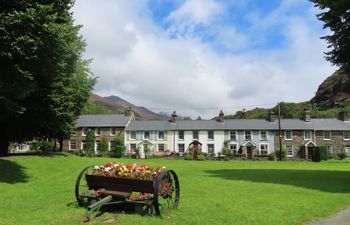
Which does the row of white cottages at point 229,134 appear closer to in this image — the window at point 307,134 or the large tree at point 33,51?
the window at point 307,134

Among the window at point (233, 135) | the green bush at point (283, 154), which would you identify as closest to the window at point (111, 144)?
the window at point (233, 135)

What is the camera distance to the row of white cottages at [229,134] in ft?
226

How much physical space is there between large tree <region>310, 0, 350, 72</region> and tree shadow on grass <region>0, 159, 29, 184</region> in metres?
22.0

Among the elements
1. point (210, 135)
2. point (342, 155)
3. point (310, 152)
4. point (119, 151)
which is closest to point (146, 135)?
point (119, 151)

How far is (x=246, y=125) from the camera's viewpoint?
71688mm

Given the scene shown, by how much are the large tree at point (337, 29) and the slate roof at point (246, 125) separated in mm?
48379

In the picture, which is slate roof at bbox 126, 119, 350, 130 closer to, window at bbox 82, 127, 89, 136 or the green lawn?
window at bbox 82, 127, 89, 136

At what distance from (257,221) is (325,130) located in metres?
66.1

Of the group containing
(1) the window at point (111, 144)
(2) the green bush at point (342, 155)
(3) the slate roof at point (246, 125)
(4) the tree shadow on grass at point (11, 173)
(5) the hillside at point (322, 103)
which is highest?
(5) the hillside at point (322, 103)

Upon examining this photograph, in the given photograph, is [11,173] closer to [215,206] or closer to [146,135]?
[215,206]

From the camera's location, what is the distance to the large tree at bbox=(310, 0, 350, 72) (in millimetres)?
21188

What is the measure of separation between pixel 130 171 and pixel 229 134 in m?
60.8

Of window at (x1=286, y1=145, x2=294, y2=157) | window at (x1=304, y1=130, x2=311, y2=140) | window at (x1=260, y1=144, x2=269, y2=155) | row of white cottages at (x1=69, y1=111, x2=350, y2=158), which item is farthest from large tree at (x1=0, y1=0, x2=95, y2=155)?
window at (x1=304, y1=130, x2=311, y2=140)

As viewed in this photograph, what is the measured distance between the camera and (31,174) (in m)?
23.6
